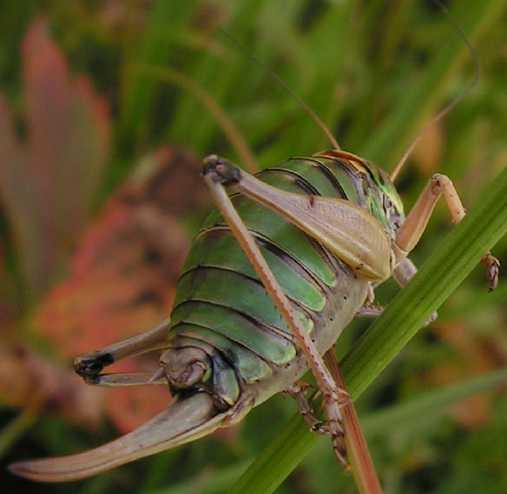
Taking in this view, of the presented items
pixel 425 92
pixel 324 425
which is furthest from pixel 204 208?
pixel 324 425

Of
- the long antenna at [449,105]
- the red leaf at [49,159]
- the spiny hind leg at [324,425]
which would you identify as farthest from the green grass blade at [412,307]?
the red leaf at [49,159]

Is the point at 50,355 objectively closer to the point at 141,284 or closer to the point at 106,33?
the point at 141,284

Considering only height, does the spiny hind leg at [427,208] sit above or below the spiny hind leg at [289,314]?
above

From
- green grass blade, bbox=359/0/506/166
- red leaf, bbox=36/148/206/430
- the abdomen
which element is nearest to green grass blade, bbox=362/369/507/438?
red leaf, bbox=36/148/206/430

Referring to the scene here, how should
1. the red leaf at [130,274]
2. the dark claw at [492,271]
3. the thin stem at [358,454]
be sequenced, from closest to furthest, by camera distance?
the thin stem at [358,454] < the dark claw at [492,271] < the red leaf at [130,274]

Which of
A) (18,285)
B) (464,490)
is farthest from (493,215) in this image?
(18,285)

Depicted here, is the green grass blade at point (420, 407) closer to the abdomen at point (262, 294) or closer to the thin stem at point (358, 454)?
the abdomen at point (262, 294)

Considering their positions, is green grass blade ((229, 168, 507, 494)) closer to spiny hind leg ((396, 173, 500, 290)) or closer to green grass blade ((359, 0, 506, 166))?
spiny hind leg ((396, 173, 500, 290))
